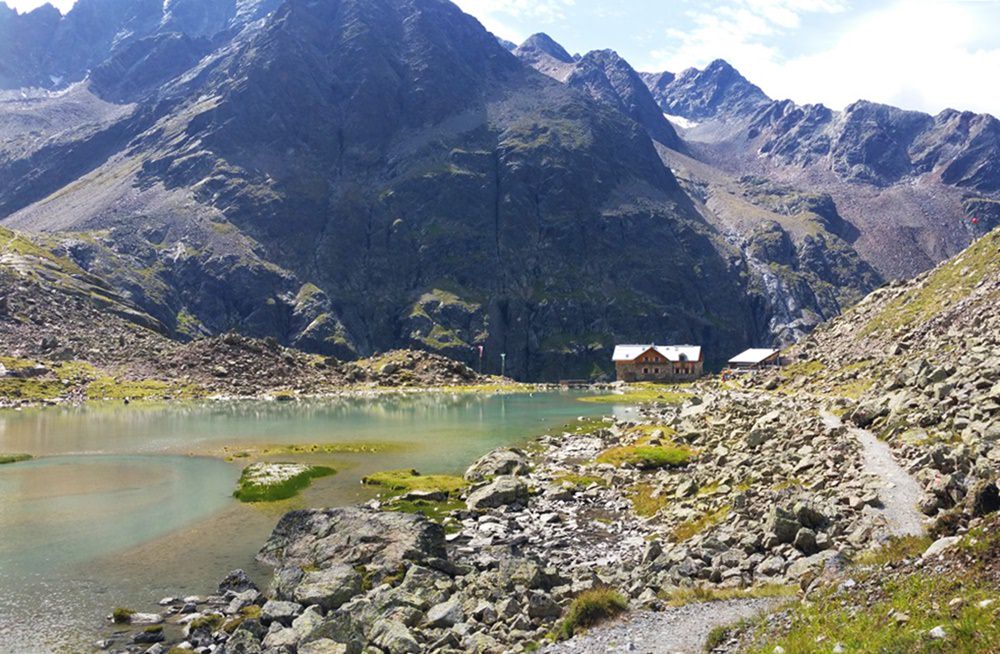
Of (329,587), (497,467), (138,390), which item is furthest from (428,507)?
(138,390)

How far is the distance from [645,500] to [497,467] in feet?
53.7

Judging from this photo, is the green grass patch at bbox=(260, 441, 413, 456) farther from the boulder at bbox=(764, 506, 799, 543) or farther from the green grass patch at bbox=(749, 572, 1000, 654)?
the green grass patch at bbox=(749, 572, 1000, 654)

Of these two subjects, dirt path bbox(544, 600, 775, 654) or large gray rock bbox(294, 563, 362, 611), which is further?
large gray rock bbox(294, 563, 362, 611)

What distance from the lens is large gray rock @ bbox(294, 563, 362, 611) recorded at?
31.2 m

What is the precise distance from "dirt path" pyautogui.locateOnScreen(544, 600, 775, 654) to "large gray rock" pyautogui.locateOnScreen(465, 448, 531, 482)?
126 feet

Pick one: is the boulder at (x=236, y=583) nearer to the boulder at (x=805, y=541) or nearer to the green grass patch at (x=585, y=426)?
the boulder at (x=805, y=541)

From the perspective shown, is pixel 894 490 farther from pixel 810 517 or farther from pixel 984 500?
pixel 984 500

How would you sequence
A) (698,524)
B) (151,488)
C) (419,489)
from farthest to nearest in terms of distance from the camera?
(151,488) < (419,489) < (698,524)

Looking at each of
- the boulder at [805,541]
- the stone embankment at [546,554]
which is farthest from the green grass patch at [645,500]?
the boulder at [805,541]

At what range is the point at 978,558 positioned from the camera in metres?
18.2

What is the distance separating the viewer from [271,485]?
199ft

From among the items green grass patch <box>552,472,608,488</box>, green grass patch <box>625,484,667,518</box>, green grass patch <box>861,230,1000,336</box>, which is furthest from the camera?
green grass patch <box>861,230,1000,336</box>

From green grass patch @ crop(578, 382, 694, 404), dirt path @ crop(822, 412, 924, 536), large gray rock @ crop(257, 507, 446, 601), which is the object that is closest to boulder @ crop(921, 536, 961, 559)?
dirt path @ crop(822, 412, 924, 536)

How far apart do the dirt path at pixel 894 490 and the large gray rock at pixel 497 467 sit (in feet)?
95.8
